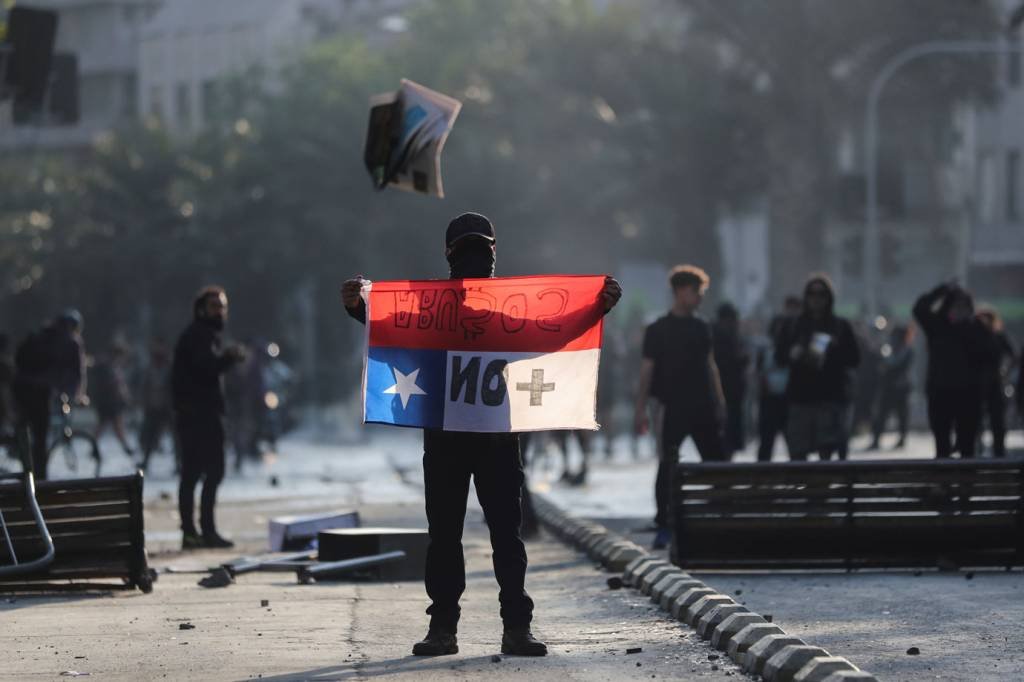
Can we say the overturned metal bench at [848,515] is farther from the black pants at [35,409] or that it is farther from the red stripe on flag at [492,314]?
the black pants at [35,409]

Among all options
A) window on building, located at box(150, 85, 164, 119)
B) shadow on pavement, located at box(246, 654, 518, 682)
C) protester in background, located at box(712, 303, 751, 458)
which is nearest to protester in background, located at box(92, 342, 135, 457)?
protester in background, located at box(712, 303, 751, 458)

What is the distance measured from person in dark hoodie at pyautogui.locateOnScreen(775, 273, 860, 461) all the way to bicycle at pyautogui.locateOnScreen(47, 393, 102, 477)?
34.8 ft

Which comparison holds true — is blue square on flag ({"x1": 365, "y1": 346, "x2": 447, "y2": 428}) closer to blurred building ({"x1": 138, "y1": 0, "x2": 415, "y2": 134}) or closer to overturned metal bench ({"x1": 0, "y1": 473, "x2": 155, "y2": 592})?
overturned metal bench ({"x1": 0, "y1": 473, "x2": 155, "y2": 592})

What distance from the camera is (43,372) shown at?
23438mm

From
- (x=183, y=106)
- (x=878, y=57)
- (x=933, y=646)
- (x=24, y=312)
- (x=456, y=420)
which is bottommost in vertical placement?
(x=933, y=646)

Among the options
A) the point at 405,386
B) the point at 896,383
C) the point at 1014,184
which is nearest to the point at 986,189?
the point at 1014,184

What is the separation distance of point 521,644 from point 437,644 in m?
0.33

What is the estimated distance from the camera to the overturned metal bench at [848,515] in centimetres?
1254

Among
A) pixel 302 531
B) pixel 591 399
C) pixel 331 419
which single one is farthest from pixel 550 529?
pixel 331 419

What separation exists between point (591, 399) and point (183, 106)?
83.8 m

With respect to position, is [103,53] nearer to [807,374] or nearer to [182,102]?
[182,102]

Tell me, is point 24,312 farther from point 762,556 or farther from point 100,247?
point 762,556

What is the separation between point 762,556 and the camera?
12.6m

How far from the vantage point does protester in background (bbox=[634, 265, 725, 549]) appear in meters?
14.9
